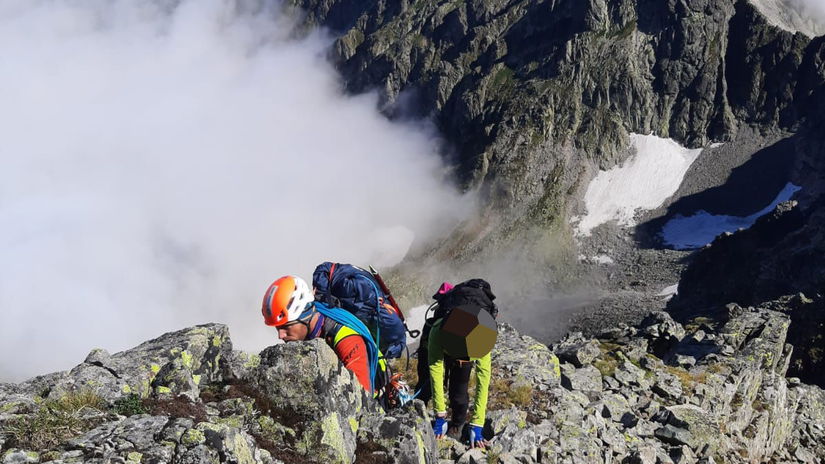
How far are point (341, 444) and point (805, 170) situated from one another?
199135 millimetres

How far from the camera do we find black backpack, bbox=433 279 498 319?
11.3 m

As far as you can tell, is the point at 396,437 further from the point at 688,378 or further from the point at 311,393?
the point at 688,378

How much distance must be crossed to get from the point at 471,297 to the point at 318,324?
3.54 m

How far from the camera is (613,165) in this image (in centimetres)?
19812

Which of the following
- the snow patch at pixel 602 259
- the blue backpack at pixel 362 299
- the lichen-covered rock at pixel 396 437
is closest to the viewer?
the lichen-covered rock at pixel 396 437

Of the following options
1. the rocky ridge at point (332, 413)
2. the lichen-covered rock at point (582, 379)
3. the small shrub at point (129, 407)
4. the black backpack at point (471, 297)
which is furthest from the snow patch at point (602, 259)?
the small shrub at point (129, 407)

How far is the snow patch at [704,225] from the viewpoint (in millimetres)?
161163

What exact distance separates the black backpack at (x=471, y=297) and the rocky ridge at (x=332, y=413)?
90.4 inches

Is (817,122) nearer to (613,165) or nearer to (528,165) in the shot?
(613,165)

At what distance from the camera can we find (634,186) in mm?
189500

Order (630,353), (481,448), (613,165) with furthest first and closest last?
(613,165) → (630,353) → (481,448)

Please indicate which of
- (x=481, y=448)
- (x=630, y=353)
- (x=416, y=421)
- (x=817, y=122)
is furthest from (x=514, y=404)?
(x=817, y=122)

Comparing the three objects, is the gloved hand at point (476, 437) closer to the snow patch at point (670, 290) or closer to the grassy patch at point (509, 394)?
the grassy patch at point (509, 394)

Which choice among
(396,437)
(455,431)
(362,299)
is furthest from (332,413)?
(455,431)
